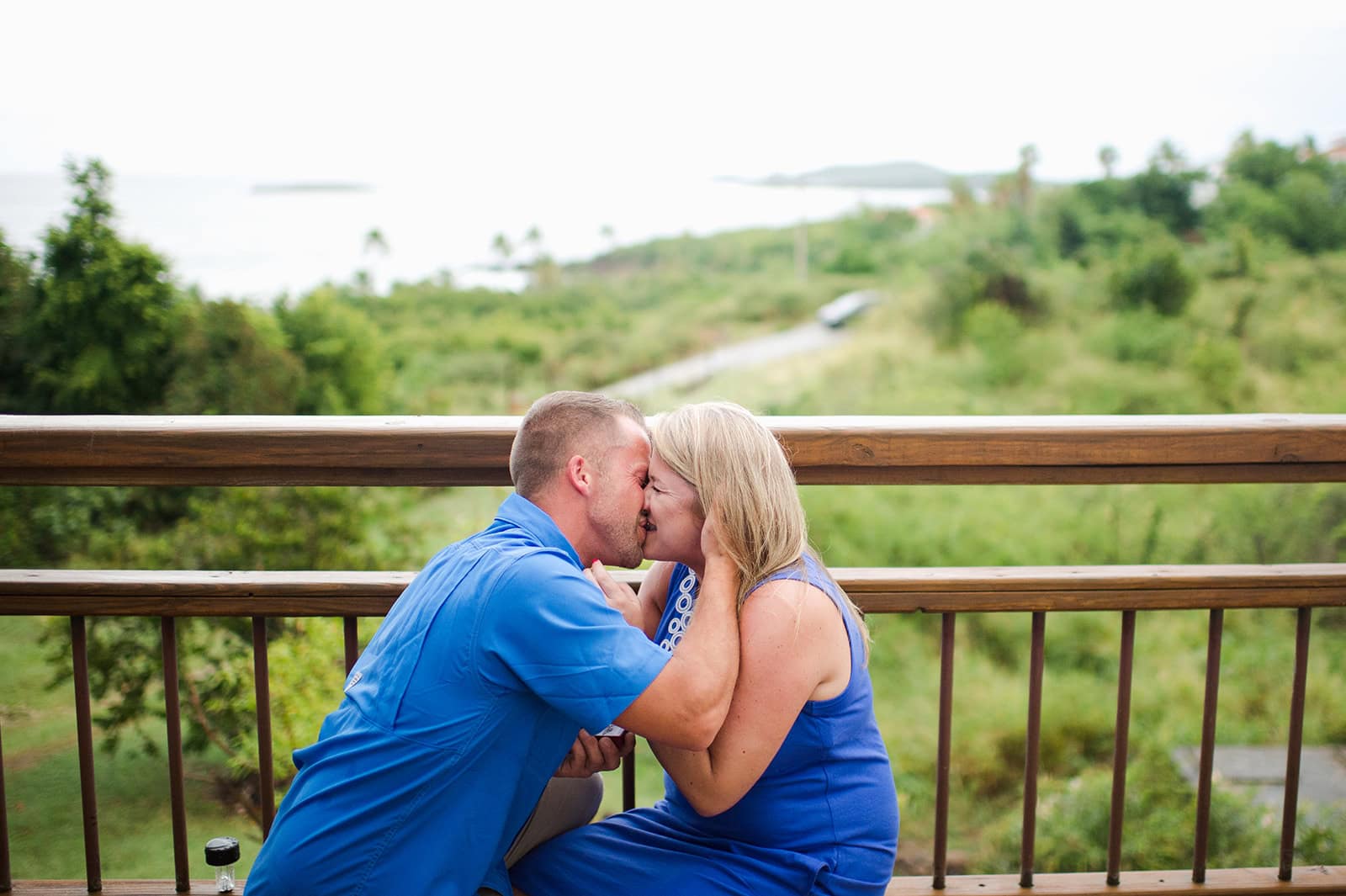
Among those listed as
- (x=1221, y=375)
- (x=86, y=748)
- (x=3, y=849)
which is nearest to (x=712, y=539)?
(x=86, y=748)

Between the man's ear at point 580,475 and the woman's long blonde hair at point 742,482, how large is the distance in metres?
0.11

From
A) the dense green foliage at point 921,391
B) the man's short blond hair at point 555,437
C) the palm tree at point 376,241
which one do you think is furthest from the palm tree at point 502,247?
the man's short blond hair at point 555,437

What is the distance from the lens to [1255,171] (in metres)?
19.9

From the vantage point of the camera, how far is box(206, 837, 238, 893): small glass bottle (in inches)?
64.2

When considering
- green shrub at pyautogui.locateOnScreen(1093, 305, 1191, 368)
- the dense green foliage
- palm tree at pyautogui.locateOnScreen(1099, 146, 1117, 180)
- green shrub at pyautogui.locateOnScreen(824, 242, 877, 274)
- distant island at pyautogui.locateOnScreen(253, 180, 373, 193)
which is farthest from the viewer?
green shrub at pyautogui.locateOnScreen(824, 242, 877, 274)

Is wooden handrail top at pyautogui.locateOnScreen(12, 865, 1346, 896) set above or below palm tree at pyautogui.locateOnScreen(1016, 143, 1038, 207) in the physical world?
below

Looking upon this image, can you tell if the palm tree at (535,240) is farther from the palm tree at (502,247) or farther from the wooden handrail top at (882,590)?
the wooden handrail top at (882,590)

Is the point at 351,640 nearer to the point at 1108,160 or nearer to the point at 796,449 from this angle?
the point at 796,449

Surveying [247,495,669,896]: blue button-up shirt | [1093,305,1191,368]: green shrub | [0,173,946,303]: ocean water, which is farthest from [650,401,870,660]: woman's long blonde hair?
[1093,305,1191,368]: green shrub

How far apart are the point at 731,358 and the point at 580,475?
1856cm

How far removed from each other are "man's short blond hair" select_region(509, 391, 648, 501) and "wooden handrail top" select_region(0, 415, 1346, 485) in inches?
3.0

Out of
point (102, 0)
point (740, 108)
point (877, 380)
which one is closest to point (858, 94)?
point (740, 108)

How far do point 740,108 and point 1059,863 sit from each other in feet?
63.8

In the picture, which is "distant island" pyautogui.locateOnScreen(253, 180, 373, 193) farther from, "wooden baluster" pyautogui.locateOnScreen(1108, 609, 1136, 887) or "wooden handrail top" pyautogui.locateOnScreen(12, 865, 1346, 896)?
"wooden baluster" pyautogui.locateOnScreen(1108, 609, 1136, 887)
